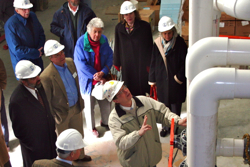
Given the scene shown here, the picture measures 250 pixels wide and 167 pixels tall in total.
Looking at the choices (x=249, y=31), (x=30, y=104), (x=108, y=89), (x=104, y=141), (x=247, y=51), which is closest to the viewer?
(x=247, y=51)

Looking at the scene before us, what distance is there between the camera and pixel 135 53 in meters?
4.50

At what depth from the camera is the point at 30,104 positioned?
3117mm

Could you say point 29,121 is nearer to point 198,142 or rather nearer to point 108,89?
point 108,89

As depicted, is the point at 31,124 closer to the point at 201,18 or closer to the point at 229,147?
the point at 229,147

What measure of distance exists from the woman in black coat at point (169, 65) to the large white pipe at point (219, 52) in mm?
2426

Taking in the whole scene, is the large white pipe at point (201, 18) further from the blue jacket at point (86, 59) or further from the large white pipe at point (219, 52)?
the blue jacket at point (86, 59)

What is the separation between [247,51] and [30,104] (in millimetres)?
2390

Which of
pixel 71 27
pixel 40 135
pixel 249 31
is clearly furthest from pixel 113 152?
pixel 249 31

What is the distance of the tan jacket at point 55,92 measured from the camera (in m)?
3.47

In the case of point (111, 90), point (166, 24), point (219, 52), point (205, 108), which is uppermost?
point (219, 52)

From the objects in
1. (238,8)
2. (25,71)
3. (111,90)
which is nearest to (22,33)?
(25,71)

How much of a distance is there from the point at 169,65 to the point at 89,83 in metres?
1.21

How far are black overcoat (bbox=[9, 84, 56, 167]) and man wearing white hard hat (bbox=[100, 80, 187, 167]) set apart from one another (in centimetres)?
93

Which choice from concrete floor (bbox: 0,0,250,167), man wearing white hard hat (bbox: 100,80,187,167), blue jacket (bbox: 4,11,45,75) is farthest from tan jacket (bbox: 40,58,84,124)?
blue jacket (bbox: 4,11,45,75)
